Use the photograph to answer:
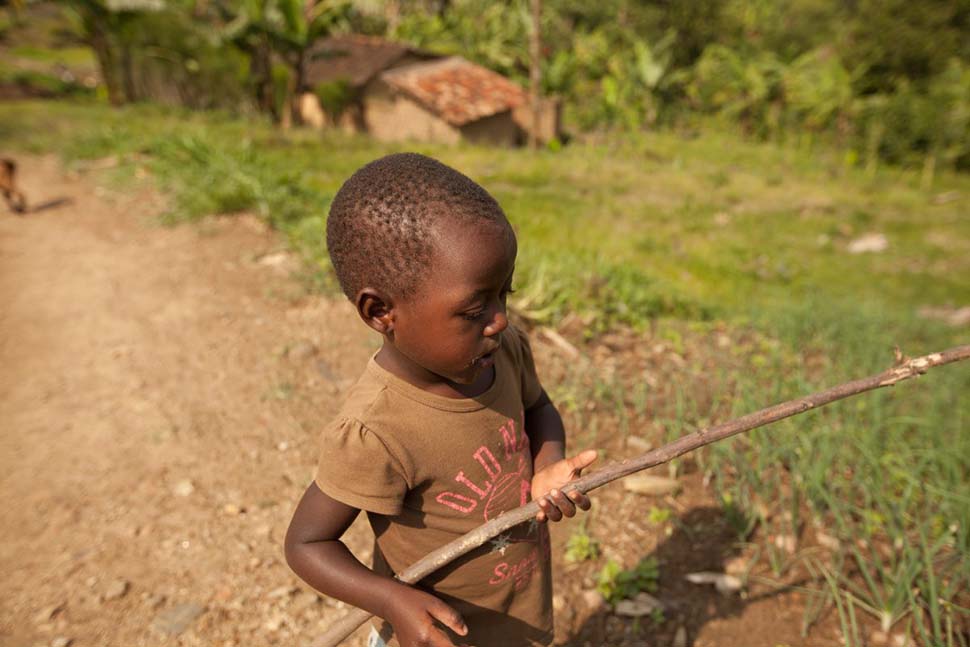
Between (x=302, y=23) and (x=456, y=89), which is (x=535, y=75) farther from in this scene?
(x=302, y=23)

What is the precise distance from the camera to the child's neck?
1257mm

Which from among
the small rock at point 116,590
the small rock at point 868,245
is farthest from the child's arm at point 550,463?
the small rock at point 868,245

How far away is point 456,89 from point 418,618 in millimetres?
16890

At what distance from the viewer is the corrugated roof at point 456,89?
1568 centimetres

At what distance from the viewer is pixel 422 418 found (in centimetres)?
124

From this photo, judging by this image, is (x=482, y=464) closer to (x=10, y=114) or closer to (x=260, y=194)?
(x=260, y=194)

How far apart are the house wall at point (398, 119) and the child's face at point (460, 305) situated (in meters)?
15.2

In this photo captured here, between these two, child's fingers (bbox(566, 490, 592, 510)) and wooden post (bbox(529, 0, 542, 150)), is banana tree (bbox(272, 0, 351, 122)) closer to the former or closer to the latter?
wooden post (bbox(529, 0, 542, 150))

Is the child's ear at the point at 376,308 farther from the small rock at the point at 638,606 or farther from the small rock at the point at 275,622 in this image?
the small rock at the point at 638,606

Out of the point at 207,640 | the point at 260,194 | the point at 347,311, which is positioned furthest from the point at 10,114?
the point at 207,640

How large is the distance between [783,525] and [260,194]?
4.81m

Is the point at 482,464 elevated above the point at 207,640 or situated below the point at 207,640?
above

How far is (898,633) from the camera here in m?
2.23

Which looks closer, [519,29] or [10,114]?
[10,114]
